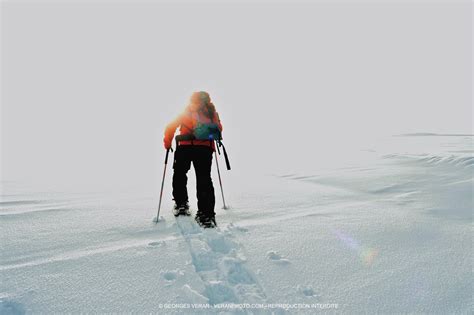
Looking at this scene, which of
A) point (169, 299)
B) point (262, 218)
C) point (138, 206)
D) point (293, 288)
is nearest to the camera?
point (169, 299)

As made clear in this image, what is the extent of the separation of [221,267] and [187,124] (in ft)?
7.07

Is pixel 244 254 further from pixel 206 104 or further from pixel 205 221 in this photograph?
pixel 206 104

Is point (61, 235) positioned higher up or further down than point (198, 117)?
further down

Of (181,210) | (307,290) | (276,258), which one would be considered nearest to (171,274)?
(276,258)

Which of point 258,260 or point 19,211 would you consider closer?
point 258,260

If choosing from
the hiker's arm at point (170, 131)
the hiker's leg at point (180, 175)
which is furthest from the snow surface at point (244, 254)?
the hiker's arm at point (170, 131)

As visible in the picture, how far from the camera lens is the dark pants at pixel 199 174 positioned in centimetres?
431

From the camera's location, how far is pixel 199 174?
4504mm

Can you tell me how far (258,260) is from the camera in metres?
3.13

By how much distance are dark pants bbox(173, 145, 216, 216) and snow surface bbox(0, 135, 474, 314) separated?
0.30m

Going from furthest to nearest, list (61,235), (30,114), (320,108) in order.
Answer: (320,108), (30,114), (61,235)

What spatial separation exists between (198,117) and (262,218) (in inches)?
63.7

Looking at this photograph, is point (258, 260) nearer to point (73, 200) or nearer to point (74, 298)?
point (74, 298)

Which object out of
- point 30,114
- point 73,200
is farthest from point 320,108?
point 73,200
